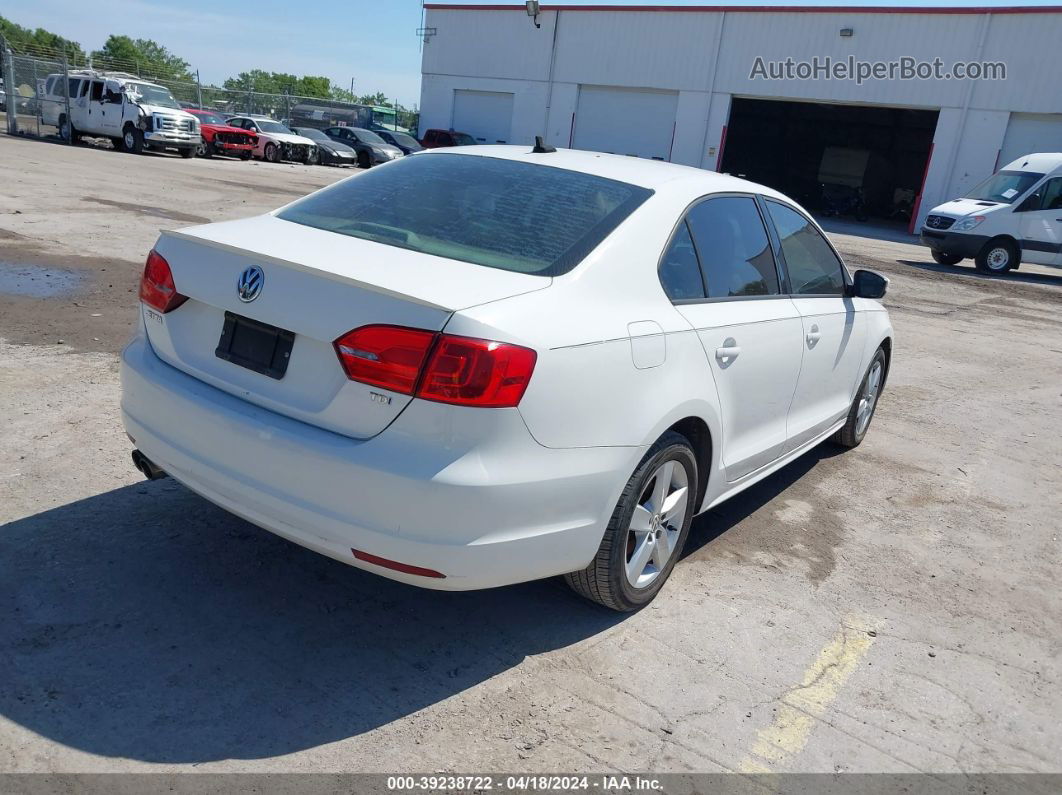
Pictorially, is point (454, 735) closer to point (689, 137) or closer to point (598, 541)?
point (598, 541)

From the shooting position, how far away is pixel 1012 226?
19.8 meters

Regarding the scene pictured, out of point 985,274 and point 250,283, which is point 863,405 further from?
point 985,274

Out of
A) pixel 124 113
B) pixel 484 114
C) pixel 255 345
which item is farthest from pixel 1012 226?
pixel 484 114

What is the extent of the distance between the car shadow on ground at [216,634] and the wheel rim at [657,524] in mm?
246

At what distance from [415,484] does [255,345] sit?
31.0 inches

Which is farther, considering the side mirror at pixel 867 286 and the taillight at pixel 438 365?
the side mirror at pixel 867 286

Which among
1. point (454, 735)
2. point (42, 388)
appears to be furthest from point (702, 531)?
point (42, 388)

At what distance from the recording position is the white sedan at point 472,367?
278 cm

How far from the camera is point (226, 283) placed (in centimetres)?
313

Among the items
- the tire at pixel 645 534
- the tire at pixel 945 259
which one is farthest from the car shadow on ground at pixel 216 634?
the tire at pixel 945 259

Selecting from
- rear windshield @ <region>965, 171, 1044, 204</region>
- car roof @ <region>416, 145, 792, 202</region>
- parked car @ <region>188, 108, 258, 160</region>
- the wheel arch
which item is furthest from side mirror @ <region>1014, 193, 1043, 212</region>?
parked car @ <region>188, 108, 258, 160</region>

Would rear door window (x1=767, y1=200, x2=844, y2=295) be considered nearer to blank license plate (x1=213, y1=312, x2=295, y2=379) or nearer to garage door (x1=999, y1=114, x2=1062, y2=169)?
blank license plate (x1=213, y1=312, x2=295, y2=379)

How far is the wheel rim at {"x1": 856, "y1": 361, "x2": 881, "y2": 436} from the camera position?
6.00 meters

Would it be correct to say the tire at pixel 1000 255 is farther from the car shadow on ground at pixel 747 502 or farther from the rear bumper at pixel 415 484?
the rear bumper at pixel 415 484
